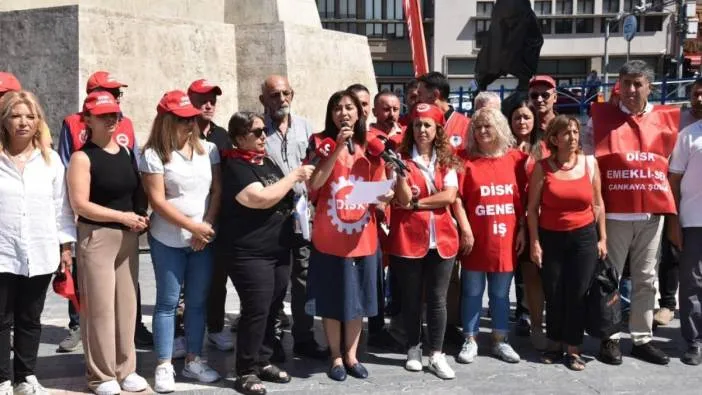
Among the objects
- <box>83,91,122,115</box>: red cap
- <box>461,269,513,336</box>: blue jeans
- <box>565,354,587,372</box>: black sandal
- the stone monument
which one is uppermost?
the stone monument

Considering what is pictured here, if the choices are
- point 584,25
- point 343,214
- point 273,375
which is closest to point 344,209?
point 343,214

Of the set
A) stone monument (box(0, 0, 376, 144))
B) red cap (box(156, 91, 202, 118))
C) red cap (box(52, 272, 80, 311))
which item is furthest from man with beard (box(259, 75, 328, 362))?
stone monument (box(0, 0, 376, 144))

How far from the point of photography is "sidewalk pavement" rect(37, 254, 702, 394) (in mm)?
4508

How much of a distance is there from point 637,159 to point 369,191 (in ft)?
6.60

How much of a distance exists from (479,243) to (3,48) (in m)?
5.75

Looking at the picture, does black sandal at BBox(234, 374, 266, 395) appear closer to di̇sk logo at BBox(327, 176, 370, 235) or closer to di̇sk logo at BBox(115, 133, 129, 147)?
di̇sk logo at BBox(327, 176, 370, 235)

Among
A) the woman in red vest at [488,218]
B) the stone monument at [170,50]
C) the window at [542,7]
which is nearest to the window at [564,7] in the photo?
the window at [542,7]

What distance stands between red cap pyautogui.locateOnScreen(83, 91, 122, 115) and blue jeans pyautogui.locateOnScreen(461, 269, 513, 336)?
254 centimetres

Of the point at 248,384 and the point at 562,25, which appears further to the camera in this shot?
the point at 562,25

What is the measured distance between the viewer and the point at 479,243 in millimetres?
5000

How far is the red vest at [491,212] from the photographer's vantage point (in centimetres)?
497

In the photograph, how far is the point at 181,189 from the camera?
14.3 feet

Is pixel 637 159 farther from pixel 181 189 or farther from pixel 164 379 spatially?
pixel 164 379

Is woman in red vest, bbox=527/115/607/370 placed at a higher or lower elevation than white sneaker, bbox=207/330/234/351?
higher
